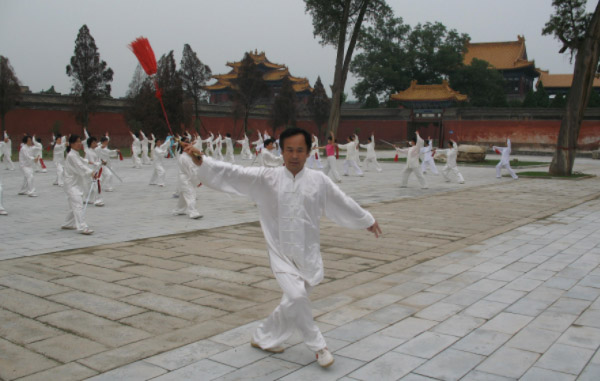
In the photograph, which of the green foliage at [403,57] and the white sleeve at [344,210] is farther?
the green foliage at [403,57]

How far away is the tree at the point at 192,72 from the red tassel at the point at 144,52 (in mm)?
32220

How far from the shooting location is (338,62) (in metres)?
28.1

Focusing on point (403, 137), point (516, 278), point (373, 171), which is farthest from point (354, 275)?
point (403, 137)

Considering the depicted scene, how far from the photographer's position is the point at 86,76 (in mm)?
29469

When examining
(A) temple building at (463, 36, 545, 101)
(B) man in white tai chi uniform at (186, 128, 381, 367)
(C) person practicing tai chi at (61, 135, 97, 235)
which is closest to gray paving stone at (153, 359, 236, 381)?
(B) man in white tai chi uniform at (186, 128, 381, 367)

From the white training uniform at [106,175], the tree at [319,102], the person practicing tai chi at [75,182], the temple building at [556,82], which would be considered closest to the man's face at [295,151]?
the person practicing tai chi at [75,182]

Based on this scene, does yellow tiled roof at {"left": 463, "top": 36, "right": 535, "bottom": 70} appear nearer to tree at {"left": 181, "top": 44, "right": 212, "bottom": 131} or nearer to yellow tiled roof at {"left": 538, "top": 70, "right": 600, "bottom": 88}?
yellow tiled roof at {"left": 538, "top": 70, "right": 600, "bottom": 88}

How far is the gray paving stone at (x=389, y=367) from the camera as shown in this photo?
297 centimetres

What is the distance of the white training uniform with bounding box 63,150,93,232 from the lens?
25.1 ft

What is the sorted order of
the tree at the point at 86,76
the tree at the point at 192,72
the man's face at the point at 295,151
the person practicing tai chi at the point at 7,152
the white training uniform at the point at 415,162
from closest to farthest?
the man's face at the point at 295,151, the white training uniform at the point at 415,162, the person practicing tai chi at the point at 7,152, the tree at the point at 86,76, the tree at the point at 192,72

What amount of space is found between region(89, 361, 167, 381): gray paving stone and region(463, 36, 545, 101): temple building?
157 feet

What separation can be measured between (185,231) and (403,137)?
35.1m

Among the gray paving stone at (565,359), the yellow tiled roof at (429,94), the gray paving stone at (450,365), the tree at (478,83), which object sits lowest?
the gray paving stone at (450,365)

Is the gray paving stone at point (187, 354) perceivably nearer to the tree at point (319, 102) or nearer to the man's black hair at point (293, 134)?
the man's black hair at point (293, 134)
